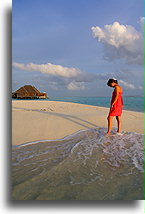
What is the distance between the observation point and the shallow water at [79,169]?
5.77 feet

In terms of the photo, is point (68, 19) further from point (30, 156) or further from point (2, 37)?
point (30, 156)

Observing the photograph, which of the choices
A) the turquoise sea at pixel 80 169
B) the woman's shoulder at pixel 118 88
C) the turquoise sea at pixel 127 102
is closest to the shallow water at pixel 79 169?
the turquoise sea at pixel 80 169

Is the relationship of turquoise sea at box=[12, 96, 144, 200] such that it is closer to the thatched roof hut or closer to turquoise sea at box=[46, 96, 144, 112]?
turquoise sea at box=[46, 96, 144, 112]

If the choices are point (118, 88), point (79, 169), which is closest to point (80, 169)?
point (79, 169)

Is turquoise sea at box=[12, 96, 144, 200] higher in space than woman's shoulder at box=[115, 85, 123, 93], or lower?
lower

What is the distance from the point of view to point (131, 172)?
2.17 m

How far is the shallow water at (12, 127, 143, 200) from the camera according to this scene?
176 cm

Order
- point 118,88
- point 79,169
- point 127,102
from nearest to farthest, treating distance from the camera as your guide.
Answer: point 79,169
point 118,88
point 127,102

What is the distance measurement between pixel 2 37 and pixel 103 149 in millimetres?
2657

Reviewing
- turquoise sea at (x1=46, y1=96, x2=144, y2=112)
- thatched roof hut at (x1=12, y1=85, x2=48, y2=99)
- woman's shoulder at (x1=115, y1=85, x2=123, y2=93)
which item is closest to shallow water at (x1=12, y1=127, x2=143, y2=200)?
woman's shoulder at (x1=115, y1=85, x2=123, y2=93)

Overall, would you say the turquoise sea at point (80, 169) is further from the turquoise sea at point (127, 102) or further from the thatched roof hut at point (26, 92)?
the thatched roof hut at point (26, 92)

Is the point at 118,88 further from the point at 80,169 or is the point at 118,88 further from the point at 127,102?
the point at 127,102

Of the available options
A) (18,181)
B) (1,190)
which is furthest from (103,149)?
(1,190)

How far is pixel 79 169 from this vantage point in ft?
7.31
